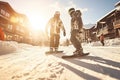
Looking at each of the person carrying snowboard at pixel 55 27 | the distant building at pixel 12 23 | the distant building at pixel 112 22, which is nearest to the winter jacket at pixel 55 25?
the person carrying snowboard at pixel 55 27

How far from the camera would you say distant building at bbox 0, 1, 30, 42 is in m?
31.6

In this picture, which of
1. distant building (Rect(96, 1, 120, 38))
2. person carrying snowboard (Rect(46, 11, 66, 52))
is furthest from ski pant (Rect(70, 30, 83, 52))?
distant building (Rect(96, 1, 120, 38))

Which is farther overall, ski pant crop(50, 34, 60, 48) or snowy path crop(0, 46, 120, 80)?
ski pant crop(50, 34, 60, 48)

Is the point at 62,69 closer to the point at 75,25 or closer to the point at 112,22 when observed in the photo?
the point at 75,25

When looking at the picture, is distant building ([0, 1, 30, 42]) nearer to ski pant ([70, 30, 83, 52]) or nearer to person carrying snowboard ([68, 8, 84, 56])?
person carrying snowboard ([68, 8, 84, 56])

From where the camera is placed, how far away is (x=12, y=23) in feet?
121

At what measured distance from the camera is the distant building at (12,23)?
3155 cm

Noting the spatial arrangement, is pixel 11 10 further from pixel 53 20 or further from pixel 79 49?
pixel 79 49

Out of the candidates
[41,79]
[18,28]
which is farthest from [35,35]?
[41,79]

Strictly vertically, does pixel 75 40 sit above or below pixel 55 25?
below

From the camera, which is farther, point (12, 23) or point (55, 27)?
point (12, 23)

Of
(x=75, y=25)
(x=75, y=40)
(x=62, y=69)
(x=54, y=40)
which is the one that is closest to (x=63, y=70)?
(x=62, y=69)

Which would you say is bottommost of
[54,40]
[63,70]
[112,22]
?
[63,70]

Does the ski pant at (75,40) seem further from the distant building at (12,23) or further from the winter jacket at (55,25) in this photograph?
the distant building at (12,23)
